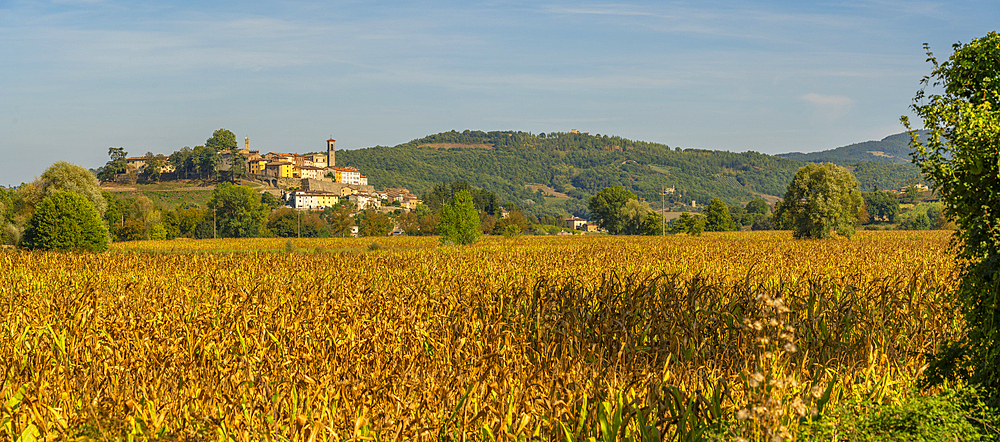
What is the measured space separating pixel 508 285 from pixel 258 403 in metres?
6.03

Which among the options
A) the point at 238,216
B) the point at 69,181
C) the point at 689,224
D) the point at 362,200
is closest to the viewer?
the point at 69,181

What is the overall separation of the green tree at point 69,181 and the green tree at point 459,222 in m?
35.3

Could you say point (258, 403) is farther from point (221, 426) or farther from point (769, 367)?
point (769, 367)

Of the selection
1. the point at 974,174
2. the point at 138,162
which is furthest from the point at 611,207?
the point at 138,162

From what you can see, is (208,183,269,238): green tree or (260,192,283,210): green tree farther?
(260,192,283,210): green tree

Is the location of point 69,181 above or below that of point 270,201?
above

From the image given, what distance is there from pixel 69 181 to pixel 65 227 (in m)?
32.9

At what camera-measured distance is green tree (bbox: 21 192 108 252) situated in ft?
102

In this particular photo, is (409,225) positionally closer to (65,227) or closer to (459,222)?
(459,222)

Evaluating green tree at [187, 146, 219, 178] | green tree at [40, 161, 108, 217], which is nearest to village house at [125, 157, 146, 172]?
green tree at [187, 146, 219, 178]

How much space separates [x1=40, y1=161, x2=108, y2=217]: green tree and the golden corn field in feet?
186

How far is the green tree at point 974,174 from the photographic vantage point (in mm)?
4164

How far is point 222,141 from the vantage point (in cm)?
18325

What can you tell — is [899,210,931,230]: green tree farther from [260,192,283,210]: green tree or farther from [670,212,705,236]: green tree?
[260,192,283,210]: green tree
